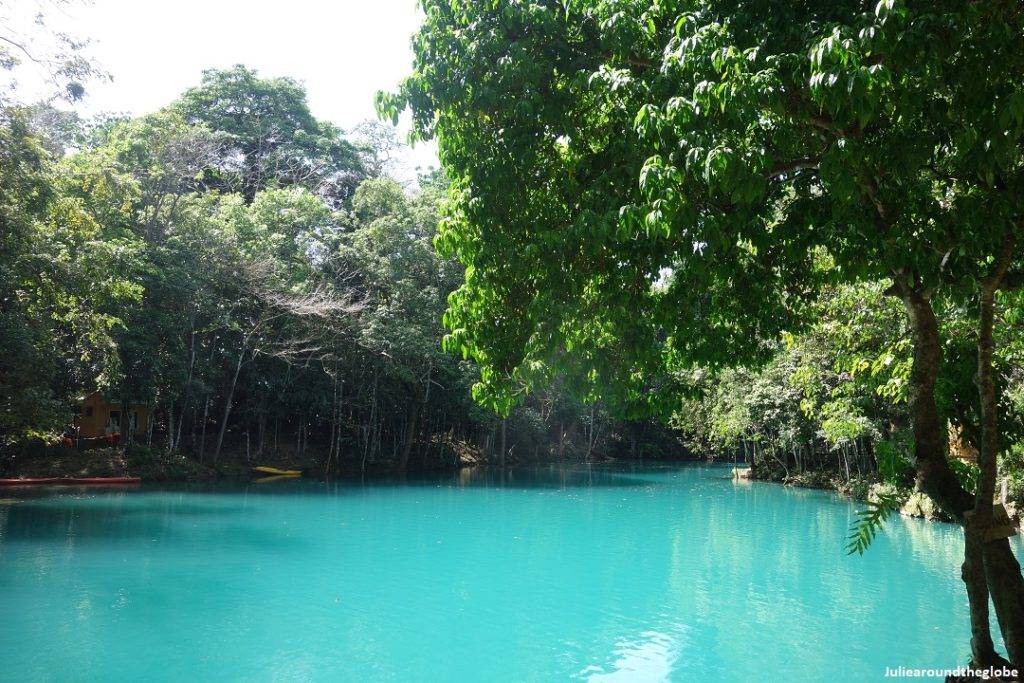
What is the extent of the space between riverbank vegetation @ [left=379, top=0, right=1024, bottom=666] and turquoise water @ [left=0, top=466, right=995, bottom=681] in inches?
138

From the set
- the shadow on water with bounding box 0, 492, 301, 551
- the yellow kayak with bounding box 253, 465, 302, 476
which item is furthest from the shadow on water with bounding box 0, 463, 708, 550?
the yellow kayak with bounding box 253, 465, 302, 476

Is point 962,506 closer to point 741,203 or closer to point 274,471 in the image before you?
point 741,203

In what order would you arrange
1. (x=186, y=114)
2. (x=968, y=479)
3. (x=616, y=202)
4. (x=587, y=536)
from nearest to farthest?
(x=616, y=202), (x=968, y=479), (x=587, y=536), (x=186, y=114)

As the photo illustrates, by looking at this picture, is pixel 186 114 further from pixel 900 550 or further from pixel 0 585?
pixel 900 550

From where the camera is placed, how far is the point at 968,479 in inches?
192

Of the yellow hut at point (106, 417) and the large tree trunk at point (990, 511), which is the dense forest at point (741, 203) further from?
the yellow hut at point (106, 417)

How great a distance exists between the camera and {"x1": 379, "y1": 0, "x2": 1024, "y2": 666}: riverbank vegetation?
→ 133 inches

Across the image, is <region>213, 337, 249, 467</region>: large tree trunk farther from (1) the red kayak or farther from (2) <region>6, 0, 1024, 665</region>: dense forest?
(2) <region>6, 0, 1024, 665</region>: dense forest

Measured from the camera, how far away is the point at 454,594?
1010 cm

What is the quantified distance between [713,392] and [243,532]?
15.7 m

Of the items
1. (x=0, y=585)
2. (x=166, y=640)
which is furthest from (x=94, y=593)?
(x=166, y=640)

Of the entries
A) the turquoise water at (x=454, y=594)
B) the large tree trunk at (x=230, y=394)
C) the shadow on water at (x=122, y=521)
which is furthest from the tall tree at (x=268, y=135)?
the turquoise water at (x=454, y=594)

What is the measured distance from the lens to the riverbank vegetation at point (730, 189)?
11.1ft

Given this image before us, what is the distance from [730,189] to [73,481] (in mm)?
20904
